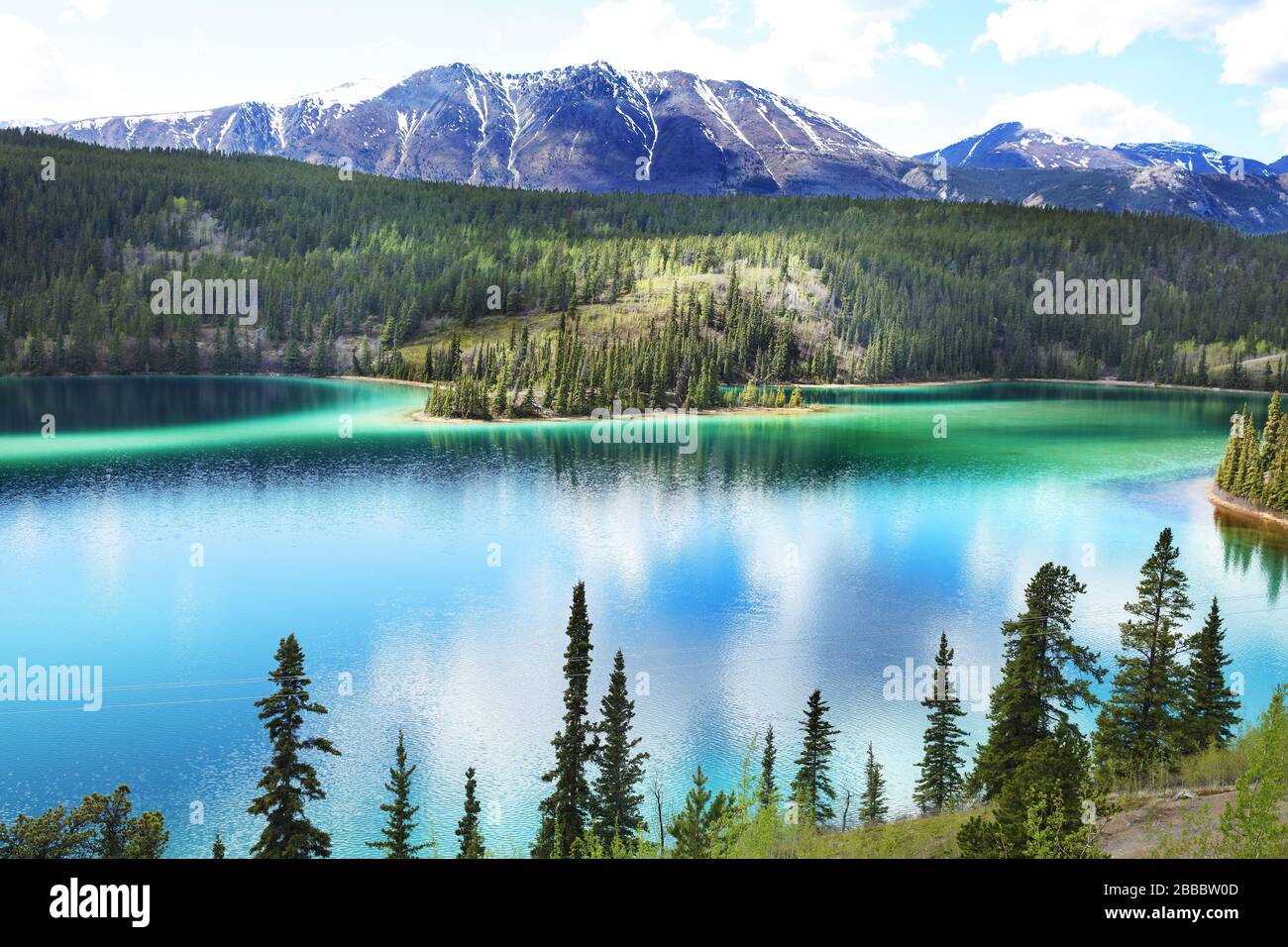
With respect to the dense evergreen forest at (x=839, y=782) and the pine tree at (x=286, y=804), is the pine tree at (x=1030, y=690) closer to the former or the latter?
the dense evergreen forest at (x=839, y=782)

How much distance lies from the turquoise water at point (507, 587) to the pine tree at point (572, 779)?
2334mm

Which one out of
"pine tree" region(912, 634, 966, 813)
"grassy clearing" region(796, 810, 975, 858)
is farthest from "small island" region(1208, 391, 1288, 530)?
"grassy clearing" region(796, 810, 975, 858)

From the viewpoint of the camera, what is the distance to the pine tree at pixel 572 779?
29.8 meters

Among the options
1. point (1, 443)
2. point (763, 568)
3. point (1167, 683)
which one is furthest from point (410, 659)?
point (1, 443)

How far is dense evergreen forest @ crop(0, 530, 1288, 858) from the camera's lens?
2327 centimetres

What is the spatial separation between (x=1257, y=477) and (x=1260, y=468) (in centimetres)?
172

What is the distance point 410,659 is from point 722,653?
15800 mm

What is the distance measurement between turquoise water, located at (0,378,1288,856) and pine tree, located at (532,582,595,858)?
2334 millimetres

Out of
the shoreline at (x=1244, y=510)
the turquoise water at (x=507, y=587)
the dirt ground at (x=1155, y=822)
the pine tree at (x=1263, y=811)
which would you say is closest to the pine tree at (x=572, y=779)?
the turquoise water at (x=507, y=587)

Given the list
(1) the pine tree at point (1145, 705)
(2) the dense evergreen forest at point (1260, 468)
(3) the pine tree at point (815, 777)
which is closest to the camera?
(3) the pine tree at point (815, 777)

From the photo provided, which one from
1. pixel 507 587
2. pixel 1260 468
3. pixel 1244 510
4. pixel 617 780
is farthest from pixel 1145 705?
pixel 1260 468
